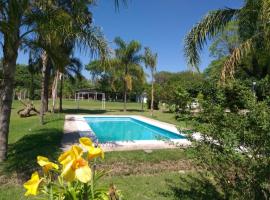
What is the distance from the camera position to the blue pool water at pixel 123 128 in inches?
635

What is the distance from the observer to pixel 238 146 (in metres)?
4.15

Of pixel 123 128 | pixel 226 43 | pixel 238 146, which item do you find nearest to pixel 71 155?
pixel 238 146

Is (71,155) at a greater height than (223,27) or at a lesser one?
lesser

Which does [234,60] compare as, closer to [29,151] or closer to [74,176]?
[29,151]

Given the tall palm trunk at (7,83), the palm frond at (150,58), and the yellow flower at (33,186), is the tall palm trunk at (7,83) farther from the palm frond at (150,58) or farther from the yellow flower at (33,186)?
the palm frond at (150,58)

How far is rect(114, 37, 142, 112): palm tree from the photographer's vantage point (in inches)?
1153

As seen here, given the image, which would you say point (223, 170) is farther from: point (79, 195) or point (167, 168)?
point (167, 168)

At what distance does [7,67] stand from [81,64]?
19371 mm

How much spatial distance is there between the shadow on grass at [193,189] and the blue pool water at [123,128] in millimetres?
7558

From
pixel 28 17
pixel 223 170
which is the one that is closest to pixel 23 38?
pixel 28 17

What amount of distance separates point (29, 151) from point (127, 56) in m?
21.1

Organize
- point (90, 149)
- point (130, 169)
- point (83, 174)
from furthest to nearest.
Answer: point (130, 169)
point (90, 149)
point (83, 174)

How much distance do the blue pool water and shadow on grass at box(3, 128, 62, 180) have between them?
4146mm

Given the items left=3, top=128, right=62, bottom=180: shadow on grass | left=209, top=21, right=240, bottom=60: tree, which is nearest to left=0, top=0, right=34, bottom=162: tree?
left=3, top=128, right=62, bottom=180: shadow on grass
